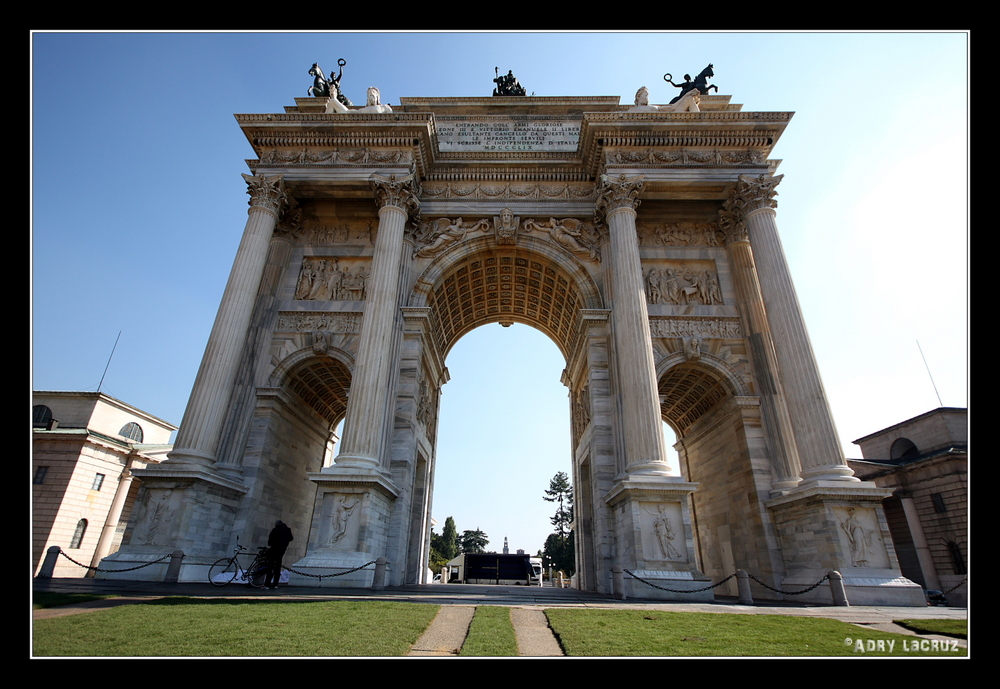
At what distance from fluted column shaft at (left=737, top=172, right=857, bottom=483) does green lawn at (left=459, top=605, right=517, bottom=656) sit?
37.8 feet

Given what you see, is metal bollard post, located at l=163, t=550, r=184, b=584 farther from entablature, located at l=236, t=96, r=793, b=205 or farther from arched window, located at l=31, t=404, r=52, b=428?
arched window, located at l=31, t=404, r=52, b=428

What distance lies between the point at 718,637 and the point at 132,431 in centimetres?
5126

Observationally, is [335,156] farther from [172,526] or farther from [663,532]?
[663,532]

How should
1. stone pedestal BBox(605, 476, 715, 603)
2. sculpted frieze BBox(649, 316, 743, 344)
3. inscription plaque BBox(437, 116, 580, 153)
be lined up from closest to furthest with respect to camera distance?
stone pedestal BBox(605, 476, 715, 603)
sculpted frieze BBox(649, 316, 743, 344)
inscription plaque BBox(437, 116, 580, 153)

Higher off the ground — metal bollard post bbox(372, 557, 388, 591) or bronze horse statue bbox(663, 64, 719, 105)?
bronze horse statue bbox(663, 64, 719, 105)

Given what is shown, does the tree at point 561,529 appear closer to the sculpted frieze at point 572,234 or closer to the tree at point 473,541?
the tree at point 473,541

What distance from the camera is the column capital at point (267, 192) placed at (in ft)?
63.7

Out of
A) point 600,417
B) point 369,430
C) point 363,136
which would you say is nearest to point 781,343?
point 600,417

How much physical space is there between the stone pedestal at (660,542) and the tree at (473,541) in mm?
99408

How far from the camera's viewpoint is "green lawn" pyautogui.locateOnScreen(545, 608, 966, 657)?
4.94m

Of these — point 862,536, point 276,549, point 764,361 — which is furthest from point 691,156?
point 276,549

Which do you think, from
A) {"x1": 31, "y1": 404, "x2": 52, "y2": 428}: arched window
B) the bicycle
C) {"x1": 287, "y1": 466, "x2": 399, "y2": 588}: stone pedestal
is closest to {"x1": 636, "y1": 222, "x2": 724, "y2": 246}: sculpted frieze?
{"x1": 287, "y1": 466, "x2": 399, "y2": 588}: stone pedestal

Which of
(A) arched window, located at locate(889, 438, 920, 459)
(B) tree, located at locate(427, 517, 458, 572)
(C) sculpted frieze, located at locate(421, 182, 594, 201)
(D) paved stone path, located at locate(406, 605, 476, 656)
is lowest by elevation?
(D) paved stone path, located at locate(406, 605, 476, 656)
